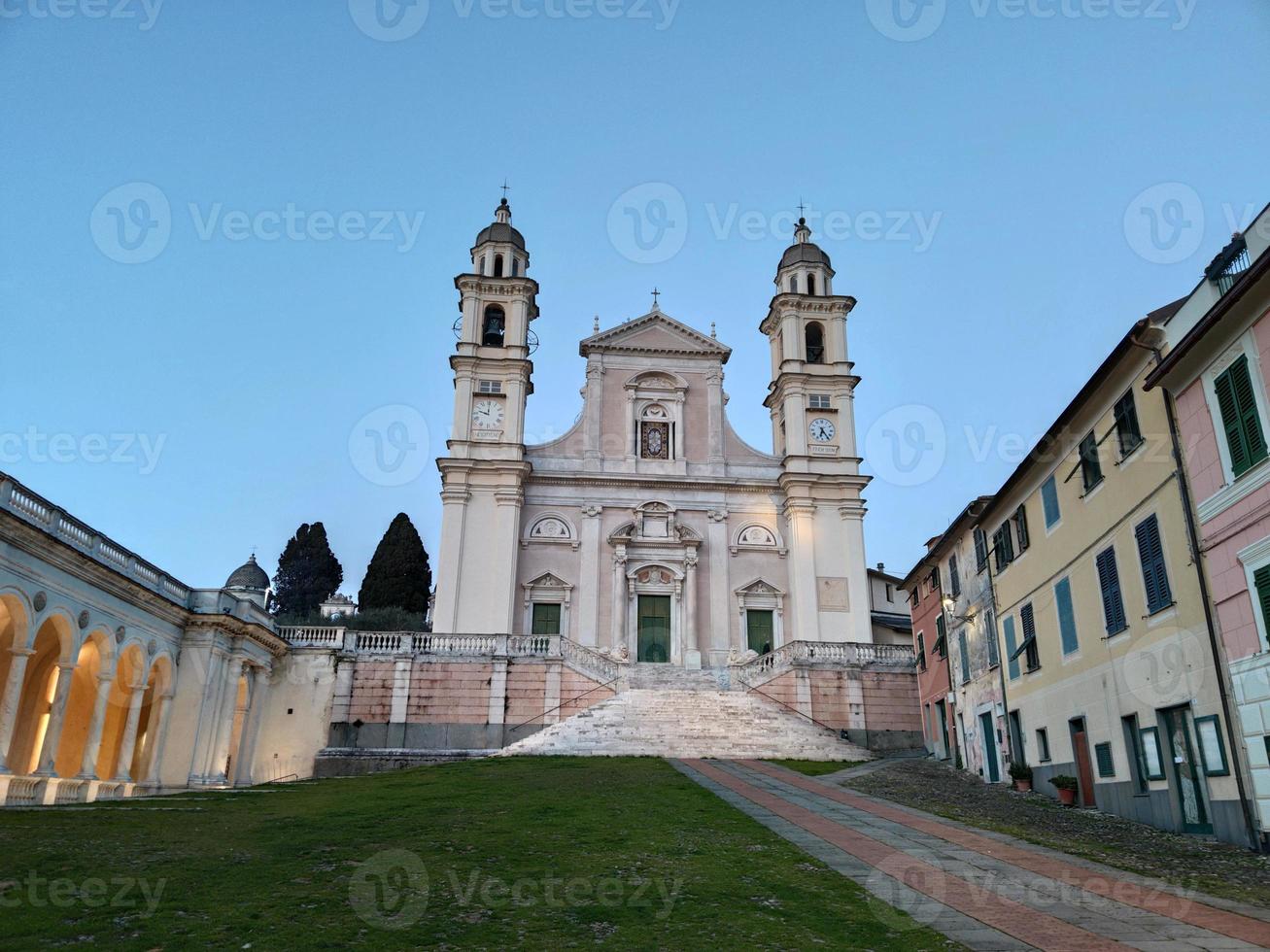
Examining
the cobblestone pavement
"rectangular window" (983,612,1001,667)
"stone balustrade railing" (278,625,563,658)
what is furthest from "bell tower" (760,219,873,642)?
the cobblestone pavement

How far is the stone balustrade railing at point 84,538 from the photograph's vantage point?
19.3 m

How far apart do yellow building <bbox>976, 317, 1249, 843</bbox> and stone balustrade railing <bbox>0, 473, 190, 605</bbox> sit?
21.0 metres

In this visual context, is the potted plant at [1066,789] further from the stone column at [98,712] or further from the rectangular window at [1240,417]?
the stone column at [98,712]

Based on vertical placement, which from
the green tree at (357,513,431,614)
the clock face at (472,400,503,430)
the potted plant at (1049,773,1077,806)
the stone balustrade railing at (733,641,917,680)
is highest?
the clock face at (472,400,503,430)

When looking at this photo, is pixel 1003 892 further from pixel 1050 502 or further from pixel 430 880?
pixel 1050 502

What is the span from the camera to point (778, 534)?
4203 cm

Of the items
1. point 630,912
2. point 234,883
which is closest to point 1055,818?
point 630,912

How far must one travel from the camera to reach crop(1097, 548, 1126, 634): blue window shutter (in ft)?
56.4

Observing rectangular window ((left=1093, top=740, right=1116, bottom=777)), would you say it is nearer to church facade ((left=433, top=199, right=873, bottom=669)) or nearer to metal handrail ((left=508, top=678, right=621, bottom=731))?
metal handrail ((left=508, top=678, right=621, bottom=731))

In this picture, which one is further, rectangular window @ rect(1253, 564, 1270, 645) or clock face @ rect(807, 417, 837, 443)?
clock face @ rect(807, 417, 837, 443)

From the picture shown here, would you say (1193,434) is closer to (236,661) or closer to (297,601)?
(236,661)

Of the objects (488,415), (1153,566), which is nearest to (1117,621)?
(1153,566)

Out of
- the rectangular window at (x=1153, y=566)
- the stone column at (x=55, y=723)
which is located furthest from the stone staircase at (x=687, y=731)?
the rectangular window at (x=1153, y=566)

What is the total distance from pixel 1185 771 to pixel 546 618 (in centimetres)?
2820
